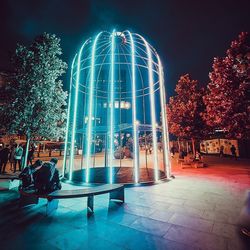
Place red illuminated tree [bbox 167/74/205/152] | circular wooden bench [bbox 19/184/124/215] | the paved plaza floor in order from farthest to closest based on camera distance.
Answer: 1. red illuminated tree [bbox 167/74/205/152]
2. circular wooden bench [bbox 19/184/124/215]
3. the paved plaza floor

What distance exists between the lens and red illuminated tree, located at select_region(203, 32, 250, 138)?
40.1 feet

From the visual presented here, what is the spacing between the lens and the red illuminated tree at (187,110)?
1794 centimetres

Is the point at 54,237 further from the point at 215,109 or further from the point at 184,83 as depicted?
the point at 184,83

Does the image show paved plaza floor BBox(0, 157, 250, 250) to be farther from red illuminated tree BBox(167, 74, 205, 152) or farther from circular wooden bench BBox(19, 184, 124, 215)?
red illuminated tree BBox(167, 74, 205, 152)

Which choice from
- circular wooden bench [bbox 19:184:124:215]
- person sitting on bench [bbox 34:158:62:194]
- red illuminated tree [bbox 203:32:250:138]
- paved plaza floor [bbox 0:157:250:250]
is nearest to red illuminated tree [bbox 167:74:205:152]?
red illuminated tree [bbox 203:32:250:138]

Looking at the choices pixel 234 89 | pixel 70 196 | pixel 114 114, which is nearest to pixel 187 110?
pixel 234 89

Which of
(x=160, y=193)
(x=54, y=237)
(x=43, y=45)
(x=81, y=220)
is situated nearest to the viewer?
(x=54, y=237)

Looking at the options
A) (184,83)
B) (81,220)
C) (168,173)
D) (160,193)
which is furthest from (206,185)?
(184,83)

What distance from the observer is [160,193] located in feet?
21.9

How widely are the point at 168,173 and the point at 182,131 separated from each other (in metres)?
10.0

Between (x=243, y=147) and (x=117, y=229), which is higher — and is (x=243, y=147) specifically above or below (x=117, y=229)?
above

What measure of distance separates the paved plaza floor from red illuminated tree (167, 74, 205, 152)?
12197 millimetres

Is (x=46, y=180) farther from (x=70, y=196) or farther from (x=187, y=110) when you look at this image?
(x=187, y=110)

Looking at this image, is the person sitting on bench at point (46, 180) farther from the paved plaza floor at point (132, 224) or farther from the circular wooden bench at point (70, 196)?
the paved plaza floor at point (132, 224)
